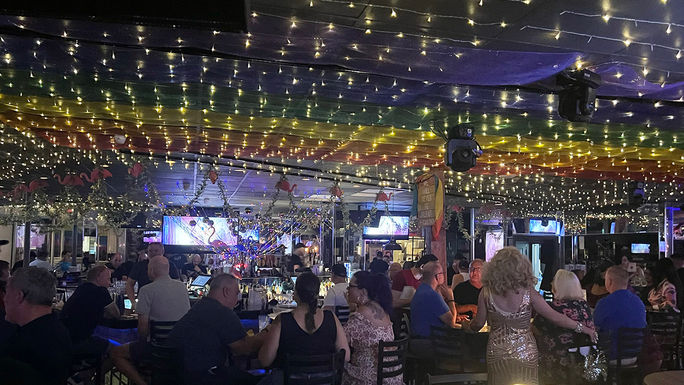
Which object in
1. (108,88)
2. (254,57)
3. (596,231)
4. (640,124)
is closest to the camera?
(254,57)

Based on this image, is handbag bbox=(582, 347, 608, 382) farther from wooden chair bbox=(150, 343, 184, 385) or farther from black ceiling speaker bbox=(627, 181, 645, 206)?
black ceiling speaker bbox=(627, 181, 645, 206)

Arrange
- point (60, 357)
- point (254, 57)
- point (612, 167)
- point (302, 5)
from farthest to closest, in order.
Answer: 1. point (612, 167)
2. point (254, 57)
3. point (302, 5)
4. point (60, 357)

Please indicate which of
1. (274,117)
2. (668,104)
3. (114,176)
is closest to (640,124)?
(668,104)

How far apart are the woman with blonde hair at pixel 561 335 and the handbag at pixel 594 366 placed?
0.08 meters

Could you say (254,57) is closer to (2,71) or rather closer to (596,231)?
(2,71)

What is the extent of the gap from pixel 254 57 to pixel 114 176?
423 inches

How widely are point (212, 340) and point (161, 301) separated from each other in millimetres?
1869

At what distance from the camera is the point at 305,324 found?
4.11m

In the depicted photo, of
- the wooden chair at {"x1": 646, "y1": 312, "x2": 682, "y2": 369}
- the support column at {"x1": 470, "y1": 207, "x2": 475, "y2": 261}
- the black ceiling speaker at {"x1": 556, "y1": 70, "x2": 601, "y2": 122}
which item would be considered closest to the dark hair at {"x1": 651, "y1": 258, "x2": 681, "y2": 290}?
A: the wooden chair at {"x1": 646, "y1": 312, "x2": 682, "y2": 369}

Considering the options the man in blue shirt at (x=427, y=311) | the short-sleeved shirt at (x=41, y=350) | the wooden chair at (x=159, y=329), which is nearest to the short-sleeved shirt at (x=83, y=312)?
the wooden chair at (x=159, y=329)

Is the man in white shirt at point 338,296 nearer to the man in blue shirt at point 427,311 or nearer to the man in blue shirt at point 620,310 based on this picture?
the man in blue shirt at point 427,311

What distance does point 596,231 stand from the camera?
20.2 metres

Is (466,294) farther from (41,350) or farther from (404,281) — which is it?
(41,350)

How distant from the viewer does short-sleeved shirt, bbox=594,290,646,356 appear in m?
6.11
